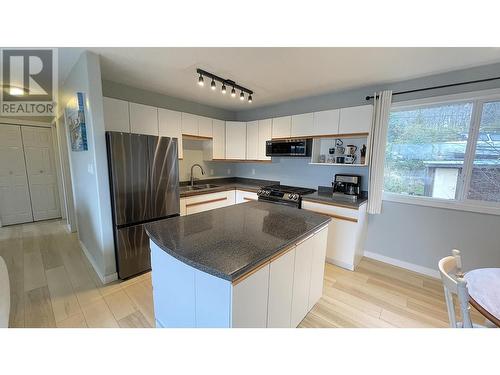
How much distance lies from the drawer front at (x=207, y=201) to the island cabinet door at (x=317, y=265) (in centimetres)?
194

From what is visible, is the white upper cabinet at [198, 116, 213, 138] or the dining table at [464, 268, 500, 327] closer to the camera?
the dining table at [464, 268, 500, 327]

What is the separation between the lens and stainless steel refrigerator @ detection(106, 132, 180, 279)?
2.04m

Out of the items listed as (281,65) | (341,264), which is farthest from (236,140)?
(341,264)

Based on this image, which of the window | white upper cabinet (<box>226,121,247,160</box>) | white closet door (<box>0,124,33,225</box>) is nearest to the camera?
the window

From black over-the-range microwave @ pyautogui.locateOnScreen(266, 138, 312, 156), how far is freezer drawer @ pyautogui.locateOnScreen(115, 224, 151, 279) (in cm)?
219

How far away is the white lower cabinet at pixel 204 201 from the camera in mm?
2922

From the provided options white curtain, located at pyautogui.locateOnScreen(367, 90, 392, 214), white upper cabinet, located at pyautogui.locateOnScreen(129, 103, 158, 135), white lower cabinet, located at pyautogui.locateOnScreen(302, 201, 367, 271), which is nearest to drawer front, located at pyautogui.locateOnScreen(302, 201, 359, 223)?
white lower cabinet, located at pyautogui.locateOnScreen(302, 201, 367, 271)

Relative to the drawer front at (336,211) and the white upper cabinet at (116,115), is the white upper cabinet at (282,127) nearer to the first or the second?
the drawer front at (336,211)

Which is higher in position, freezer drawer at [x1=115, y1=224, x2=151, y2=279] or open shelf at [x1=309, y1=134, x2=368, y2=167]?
open shelf at [x1=309, y1=134, x2=368, y2=167]

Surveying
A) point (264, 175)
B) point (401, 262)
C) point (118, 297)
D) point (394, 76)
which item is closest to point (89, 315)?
point (118, 297)

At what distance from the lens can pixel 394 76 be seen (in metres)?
2.28

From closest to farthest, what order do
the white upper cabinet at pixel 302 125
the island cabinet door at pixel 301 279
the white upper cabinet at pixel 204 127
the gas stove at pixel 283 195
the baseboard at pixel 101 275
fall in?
the island cabinet door at pixel 301 279
the baseboard at pixel 101 275
the gas stove at pixel 283 195
the white upper cabinet at pixel 302 125
the white upper cabinet at pixel 204 127

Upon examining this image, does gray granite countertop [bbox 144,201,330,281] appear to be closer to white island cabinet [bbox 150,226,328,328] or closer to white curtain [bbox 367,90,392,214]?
white island cabinet [bbox 150,226,328,328]

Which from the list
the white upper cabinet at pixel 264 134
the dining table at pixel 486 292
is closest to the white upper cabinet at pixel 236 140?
the white upper cabinet at pixel 264 134
